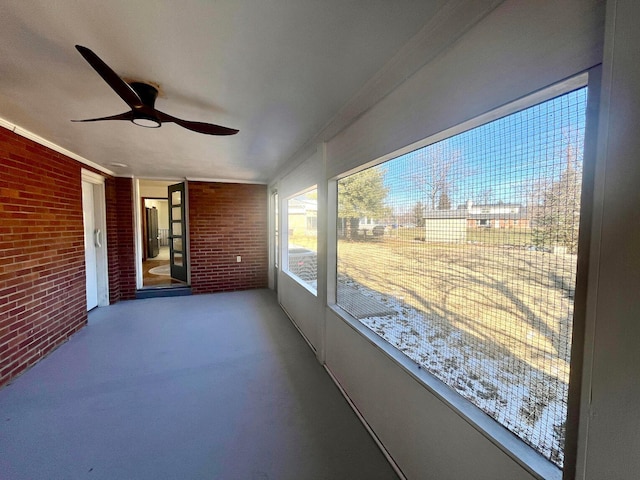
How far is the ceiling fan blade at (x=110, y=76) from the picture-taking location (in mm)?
1175

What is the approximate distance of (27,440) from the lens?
1732 millimetres

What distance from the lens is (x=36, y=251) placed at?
2744mm

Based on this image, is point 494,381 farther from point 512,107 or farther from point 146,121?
point 146,121

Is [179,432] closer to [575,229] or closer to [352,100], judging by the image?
[575,229]

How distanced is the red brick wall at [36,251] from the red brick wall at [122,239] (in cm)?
128

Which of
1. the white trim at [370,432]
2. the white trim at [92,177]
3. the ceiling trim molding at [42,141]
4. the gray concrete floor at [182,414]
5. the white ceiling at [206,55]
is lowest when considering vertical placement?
the gray concrete floor at [182,414]

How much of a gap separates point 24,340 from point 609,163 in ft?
13.6

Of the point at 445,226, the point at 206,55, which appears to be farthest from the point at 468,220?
the point at 206,55

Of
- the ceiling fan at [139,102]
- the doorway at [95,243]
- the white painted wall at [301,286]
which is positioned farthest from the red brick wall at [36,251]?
the white painted wall at [301,286]

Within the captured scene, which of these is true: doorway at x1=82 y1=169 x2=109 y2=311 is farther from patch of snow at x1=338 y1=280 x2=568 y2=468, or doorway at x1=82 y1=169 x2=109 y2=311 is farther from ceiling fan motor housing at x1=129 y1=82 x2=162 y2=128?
patch of snow at x1=338 y1=280 x2=568 y2=468

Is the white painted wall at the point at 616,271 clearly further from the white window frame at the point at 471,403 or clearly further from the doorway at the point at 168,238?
the doorway at the point at 168,238

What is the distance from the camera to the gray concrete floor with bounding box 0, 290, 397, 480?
156 cm

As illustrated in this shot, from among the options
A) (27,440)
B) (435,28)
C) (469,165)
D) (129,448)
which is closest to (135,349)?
(27,440)

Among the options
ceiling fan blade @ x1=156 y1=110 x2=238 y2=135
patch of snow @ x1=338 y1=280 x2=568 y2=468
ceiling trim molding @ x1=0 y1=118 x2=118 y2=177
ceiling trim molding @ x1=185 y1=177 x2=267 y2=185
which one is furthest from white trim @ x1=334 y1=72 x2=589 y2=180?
ceiling trim molding @ x1=185 y1=177 x2=267 y2=185
